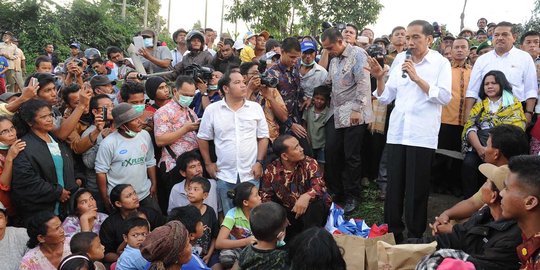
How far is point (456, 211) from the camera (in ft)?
12.6

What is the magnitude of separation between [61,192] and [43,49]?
60.6ft

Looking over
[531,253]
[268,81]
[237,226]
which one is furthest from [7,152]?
[531,253]

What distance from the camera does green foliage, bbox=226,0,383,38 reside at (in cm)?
1920

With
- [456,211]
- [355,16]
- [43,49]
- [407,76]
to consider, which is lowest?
[456,211]

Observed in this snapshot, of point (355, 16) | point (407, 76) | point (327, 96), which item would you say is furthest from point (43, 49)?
point (407, 76)

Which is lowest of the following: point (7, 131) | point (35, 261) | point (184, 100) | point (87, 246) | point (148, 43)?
point (35, 261)

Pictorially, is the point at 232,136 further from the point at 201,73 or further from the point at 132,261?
the point at 132,261

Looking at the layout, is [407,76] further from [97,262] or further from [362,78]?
[97,262]

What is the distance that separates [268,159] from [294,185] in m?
0.49

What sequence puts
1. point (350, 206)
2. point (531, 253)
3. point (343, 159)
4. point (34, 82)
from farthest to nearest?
point (343, 159) → point (350, 206) → point (34, 82) → point (531, 253)

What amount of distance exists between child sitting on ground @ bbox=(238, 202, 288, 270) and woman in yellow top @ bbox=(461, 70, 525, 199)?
2.55m

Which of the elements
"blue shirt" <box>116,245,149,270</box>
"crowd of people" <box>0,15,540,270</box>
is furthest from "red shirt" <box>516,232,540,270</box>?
"blue shirt" <box>116,245,149,270</box>

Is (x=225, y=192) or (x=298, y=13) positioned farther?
(x=298, y=13)

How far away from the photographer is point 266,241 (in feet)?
10.7
